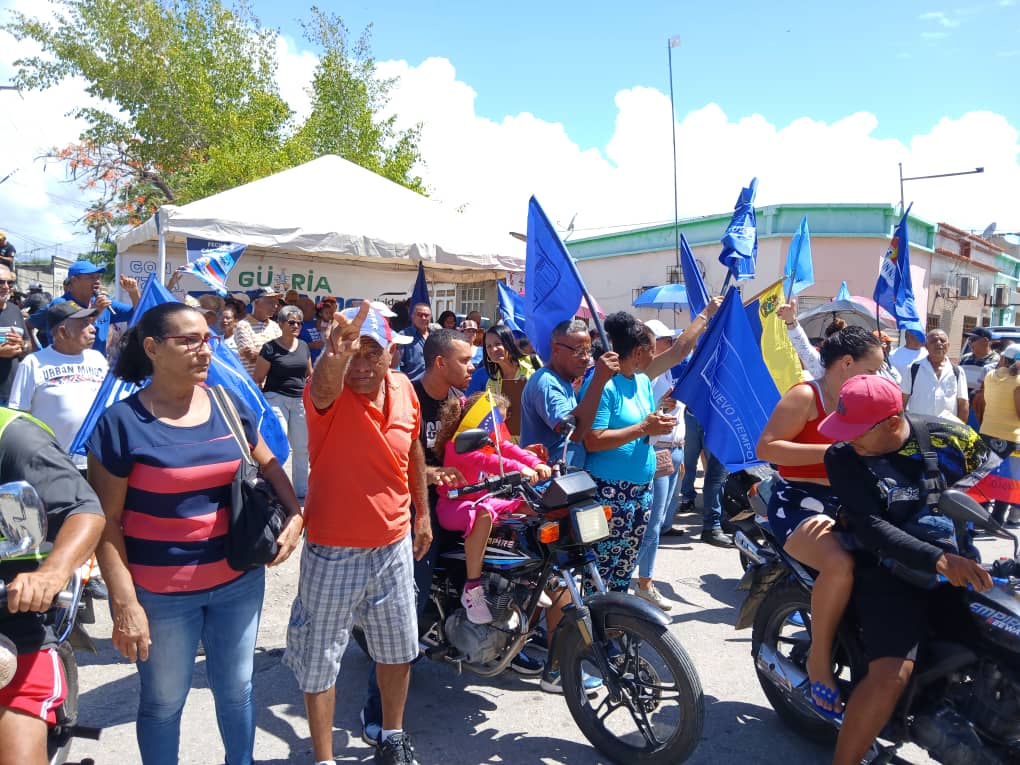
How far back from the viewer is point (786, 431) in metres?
3.29

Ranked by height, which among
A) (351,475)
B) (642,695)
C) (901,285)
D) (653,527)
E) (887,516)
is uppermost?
(901,285)

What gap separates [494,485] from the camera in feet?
10.8

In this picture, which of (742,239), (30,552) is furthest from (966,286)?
(30,552)

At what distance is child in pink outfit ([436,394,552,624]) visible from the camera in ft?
11.1

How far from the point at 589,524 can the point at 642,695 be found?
736 mm

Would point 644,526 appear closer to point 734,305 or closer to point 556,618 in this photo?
point 556,618

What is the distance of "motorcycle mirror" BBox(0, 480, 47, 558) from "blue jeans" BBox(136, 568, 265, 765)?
706 millimetres

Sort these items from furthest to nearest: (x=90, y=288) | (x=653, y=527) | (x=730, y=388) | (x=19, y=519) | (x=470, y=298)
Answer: (x=470, y=298), (x=90, y=288), (x=653, y=527), (x=730, y=388), (x=19, y=519)

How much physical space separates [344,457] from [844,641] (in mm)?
2134

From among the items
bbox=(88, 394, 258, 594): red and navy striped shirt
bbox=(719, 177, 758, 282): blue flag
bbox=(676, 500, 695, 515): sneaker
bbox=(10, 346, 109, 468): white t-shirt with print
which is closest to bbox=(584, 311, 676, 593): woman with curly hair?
bbox=(719, 177, 758, 282): blue flag

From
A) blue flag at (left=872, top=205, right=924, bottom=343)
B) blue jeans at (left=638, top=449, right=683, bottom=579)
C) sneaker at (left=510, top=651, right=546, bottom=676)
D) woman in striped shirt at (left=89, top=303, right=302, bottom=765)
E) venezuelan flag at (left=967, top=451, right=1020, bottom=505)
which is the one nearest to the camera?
woman in striped shirt at (left=89, top=303, right=302, bottom=765)

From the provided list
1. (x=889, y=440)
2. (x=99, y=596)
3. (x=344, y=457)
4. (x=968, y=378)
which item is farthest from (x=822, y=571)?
(x=968, y=378)

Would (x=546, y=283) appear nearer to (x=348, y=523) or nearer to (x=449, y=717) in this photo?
(x=348, y=523)

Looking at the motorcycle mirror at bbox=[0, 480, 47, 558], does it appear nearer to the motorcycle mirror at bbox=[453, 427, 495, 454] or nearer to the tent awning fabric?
the motorcycle mirror at bbox=[453, 427, 495, 454]
